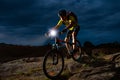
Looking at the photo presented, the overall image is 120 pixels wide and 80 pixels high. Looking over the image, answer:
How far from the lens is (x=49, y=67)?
13.3m

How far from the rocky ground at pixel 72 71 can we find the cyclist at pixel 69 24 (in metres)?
1.21

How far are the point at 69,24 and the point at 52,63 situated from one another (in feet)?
6.59

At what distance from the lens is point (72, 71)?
1383cm

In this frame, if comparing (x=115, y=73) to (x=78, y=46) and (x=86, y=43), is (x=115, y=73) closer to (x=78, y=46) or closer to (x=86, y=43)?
(x=78, y=46)

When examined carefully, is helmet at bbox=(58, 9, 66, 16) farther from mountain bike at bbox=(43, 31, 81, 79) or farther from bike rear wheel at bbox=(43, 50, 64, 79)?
bike rear wheel at bbox=(43, 50, 64, 79)

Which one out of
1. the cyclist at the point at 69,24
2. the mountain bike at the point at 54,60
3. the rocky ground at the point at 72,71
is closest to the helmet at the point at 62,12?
the cyclist at the point at 69,24

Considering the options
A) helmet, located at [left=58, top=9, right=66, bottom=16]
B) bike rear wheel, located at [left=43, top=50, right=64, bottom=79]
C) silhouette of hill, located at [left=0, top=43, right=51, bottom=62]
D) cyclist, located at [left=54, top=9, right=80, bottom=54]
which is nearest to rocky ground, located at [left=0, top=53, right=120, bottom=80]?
bike rear wheel, located at [left=43, top=50, right=64, bottom=79]

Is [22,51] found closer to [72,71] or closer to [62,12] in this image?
[72,71]

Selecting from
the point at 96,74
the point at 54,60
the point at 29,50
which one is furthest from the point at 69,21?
the point at 29,50

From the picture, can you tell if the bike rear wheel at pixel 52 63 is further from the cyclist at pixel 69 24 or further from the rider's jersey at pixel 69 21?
the rider's jersey at pixel 69 21

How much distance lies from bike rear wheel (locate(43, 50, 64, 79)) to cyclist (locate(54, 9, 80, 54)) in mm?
1131

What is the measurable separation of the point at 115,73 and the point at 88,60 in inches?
108

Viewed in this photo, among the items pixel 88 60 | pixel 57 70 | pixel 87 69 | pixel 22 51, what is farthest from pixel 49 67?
pixel 22 51

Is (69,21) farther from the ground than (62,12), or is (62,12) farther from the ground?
(62,12)
